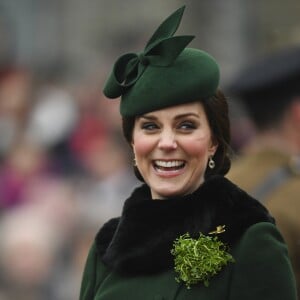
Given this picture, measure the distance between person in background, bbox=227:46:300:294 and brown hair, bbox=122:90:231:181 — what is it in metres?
1.47

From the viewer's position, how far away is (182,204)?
5.28 m

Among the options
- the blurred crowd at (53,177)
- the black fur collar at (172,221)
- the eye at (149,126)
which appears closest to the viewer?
the black fur collar at (172,221)

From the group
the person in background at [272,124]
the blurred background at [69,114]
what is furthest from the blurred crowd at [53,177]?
the person in background at [272,124]

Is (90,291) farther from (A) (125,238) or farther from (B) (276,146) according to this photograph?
(B) (276,146)

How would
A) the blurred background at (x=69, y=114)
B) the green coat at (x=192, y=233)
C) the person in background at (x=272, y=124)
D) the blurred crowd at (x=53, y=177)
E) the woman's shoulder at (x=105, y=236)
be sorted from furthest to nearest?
the blurred background at (x=69, y=114) → the blurred crowd at (x=53, y=177) → the person in background at (x=272, y=124) → the woman's shoulder at (x=105, y=236) → the green coat at (x=192, y=233)

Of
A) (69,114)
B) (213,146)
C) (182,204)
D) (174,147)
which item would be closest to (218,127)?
(213,146)

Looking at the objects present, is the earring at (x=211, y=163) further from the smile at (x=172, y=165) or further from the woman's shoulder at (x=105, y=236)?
the woman's shoulder at (x=105, y=236)

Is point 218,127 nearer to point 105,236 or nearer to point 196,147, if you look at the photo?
point 196,147

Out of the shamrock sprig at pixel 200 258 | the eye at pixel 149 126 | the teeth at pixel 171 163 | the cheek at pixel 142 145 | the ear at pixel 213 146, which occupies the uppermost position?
the eye at pixel 149 126

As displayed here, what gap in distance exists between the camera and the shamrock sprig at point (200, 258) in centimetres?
513

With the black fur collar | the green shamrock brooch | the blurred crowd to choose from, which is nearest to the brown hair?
the black fur collar

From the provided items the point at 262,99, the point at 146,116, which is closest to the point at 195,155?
the point at 146,116

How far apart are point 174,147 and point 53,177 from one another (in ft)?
22.5

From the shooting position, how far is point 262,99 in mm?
7309
